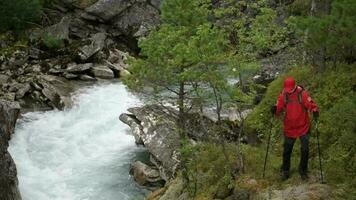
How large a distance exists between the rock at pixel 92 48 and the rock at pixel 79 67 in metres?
0.89

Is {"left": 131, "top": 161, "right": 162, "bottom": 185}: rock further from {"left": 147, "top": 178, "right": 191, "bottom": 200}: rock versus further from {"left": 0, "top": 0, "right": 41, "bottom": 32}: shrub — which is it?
{"left": 0, "top": 0, "right": 41, "bottom": 32}: shrub

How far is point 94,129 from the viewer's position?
A: 2417cm

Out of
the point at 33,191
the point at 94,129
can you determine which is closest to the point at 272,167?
the point at 33,191

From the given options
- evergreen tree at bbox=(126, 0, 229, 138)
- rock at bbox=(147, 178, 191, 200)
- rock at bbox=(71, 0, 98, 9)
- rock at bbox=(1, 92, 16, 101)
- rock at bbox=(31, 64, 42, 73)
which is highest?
rock at bbox=(71, 0, 98, 9)

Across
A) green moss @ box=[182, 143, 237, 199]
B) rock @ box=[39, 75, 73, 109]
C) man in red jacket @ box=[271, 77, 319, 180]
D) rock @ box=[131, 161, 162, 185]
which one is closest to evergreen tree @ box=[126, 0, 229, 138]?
green moss @ box=[182, 143, 237, 199]

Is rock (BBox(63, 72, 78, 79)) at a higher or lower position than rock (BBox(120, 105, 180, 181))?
higher

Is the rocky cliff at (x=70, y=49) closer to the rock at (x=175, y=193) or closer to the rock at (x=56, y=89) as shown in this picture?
the rock at (x=56, y=89)

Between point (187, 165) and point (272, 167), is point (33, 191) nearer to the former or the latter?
point (187, 165)

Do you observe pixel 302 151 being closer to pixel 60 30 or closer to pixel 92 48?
pixel 92 48

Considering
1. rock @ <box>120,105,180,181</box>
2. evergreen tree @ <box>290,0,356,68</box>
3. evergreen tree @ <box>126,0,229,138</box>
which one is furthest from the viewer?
rock @ <box>120,105,180,181</box>

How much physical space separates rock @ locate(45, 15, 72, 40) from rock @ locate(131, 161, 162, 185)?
18980 millimetres

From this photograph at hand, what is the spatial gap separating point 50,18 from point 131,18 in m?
6.44

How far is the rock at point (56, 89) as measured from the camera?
2655 centimetres

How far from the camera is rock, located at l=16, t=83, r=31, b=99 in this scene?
2698cm
